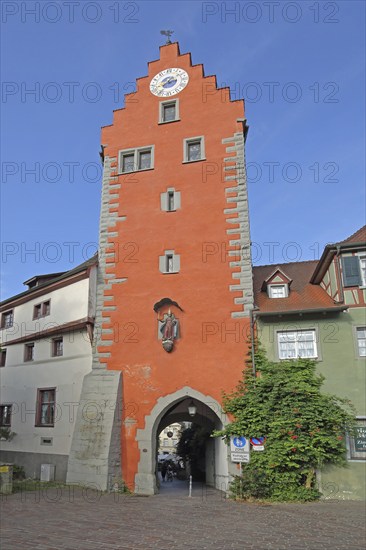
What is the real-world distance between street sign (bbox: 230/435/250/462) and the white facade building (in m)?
6.89

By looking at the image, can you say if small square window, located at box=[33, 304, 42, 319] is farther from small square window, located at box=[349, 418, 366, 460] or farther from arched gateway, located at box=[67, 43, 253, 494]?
small square window, located at box=[349, 418, 366, 460]

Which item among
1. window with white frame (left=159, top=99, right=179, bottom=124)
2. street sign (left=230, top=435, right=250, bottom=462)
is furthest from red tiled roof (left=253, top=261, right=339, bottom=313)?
window with white frame (left=159, top=99, right=179, bottom=124)

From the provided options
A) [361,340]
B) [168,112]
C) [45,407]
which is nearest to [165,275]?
[361,340]

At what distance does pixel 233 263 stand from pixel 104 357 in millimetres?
6202

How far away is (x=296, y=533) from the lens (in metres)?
9.70

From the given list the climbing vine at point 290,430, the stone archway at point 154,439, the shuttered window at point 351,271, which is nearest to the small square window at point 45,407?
the stone archway at point 154,439

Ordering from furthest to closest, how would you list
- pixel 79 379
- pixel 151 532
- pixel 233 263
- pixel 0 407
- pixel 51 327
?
pixel 0 407
pixel 51 327
pixel 79 379
pixel 233 263
pixel 151 532

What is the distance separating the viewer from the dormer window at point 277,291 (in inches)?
709

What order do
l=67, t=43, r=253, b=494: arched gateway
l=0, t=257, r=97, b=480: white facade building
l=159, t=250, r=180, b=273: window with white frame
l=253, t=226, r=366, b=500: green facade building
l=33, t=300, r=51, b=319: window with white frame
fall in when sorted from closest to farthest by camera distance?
l=253, t=226, r=366, b=500: green facade building, l=67, t=43, r=253, b=494: arched gateway, l=159, t=250, r=180, b=273: window with white frame, l=0, t=257, r=97, b=480: white facade building, l=33, t=300, r=51, b=319: window with white frame

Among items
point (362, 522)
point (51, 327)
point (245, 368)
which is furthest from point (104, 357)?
point (362, 522)

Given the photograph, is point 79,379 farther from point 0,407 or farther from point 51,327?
point 0,407

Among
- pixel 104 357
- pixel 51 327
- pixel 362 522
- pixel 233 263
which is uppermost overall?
pixel 233 263

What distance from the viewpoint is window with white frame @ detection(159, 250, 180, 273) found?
1844cm

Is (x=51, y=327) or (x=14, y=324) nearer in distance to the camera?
(x=51, y=327)
